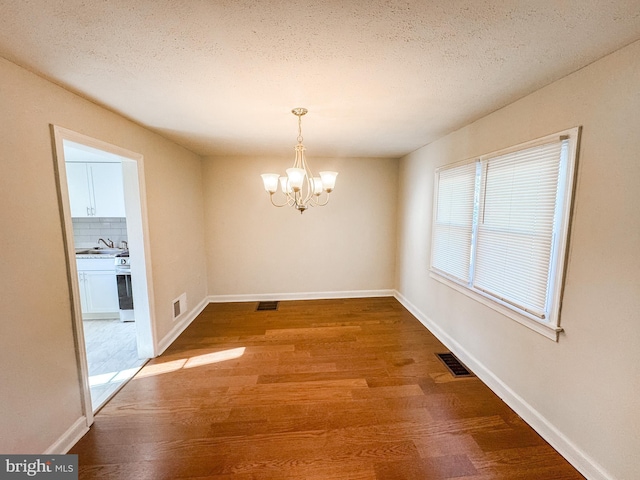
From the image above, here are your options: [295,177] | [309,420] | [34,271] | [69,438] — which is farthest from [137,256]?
[309,420]

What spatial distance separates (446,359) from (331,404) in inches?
53.0

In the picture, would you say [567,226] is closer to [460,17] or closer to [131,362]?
[460,17]

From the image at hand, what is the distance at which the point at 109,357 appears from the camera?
2705 millimetres

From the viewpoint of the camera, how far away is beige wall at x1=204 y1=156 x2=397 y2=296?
160 inches

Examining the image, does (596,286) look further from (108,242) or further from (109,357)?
(108,242)

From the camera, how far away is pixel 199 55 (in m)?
1.34

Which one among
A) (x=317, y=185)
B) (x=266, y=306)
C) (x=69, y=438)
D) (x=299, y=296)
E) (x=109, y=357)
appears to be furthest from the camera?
(x=299, y=296)

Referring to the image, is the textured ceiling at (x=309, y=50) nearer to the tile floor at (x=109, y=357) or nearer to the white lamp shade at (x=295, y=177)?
the white lamp shade at (x=295, y=177)

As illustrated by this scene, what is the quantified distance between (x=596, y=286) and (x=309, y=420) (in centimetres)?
201

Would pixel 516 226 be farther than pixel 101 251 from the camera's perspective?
No

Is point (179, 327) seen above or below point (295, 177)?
below

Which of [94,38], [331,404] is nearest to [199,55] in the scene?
[94,38]

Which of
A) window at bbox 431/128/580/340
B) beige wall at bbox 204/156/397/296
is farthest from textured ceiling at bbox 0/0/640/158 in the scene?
beige wall at bbox 204/156/397/296

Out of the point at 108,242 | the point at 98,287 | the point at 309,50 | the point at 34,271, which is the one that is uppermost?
the point at 309,50
